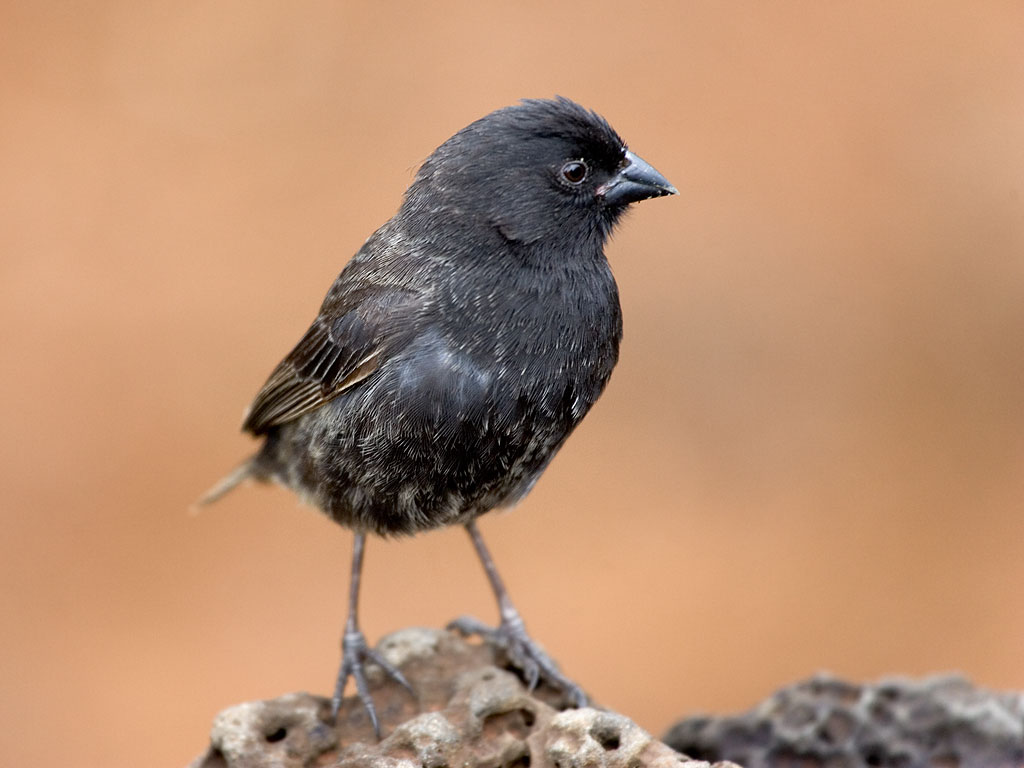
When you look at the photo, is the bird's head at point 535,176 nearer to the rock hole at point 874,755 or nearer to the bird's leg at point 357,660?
the bird's leg at point 357,660

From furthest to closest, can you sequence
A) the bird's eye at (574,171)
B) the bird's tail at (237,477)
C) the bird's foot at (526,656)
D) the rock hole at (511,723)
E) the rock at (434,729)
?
the bird's tail at (237,477) → the bird's foot at (526,656) → the bird's eye at (574,171) → the rock hole at (511,723) → the rock at (434,729)

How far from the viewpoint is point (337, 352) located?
16.4 ft

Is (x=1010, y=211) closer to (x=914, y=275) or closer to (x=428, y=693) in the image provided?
(x=914, y=275)

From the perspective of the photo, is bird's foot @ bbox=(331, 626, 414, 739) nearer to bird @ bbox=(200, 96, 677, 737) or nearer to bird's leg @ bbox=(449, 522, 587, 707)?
bird @ bbox=(200, 96, 677, 737)

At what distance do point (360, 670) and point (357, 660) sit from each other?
0.20 feet

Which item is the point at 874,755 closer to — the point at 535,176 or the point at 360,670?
the point at 360,670

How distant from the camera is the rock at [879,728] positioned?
5.08 metres

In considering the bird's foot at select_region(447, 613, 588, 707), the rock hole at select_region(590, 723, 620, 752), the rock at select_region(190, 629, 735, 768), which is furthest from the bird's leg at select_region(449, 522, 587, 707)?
the rock hole at select_region(590, 723, 620, 752)

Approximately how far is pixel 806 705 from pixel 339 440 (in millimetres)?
2102

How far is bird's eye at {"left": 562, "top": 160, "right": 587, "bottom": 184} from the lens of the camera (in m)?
4.76

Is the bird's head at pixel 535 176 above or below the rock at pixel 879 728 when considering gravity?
above

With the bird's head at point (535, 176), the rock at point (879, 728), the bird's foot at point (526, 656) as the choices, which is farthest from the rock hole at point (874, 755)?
the bird's head at point (535, 176)

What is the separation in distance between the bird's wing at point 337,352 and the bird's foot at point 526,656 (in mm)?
1188

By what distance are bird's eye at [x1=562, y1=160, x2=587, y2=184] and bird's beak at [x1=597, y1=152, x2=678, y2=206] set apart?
0.09 meters
